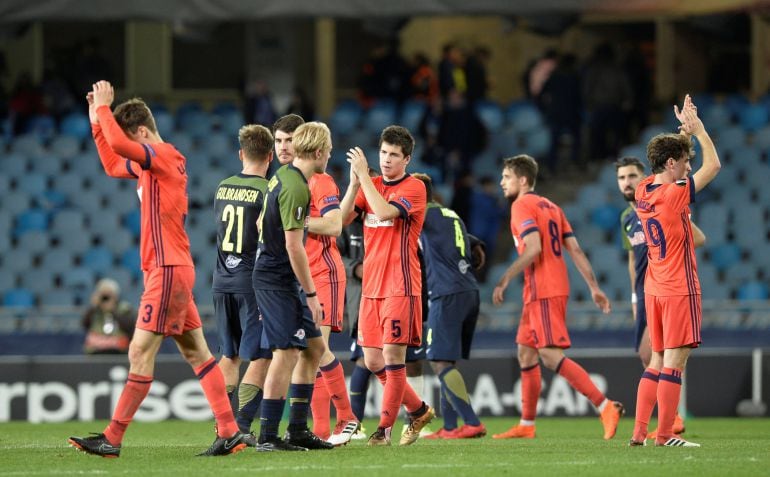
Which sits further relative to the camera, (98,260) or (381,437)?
(98,260)

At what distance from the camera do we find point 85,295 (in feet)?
60.9

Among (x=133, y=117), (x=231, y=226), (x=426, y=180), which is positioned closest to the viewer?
(x=133, y=117)

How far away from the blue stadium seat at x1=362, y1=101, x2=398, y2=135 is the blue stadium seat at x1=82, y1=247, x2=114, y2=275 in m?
5.00

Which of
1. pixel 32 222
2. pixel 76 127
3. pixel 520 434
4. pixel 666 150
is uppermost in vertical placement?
pixel 76 127

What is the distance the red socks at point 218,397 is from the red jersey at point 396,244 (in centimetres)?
134

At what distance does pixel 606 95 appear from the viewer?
21.3 metres

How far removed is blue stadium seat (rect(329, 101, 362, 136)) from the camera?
22375 millimetres

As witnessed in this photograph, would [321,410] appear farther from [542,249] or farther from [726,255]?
[726,255]

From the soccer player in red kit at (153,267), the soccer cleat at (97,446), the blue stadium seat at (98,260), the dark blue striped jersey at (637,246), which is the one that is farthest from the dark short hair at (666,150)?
the blue stadium seat at (98,260)

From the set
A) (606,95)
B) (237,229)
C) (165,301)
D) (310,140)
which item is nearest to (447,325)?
(237,229)

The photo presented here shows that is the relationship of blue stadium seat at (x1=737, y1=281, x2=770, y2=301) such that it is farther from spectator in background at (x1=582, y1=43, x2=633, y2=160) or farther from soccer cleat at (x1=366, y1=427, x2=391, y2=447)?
soccer cleat at (x1=366, y1=427, x2=391, y2=447)

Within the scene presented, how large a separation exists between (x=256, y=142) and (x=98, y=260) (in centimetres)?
1006

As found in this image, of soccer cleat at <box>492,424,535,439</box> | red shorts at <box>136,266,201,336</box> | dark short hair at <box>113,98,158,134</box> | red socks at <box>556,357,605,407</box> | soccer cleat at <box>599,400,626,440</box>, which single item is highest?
dark short hair at <box>113,98,158,134</box>

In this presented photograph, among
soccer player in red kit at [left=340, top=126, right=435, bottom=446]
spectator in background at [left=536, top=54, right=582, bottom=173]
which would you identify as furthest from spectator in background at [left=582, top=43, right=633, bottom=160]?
soccer player in red kit at [left=340, top=126, right=435, bottom=446]
